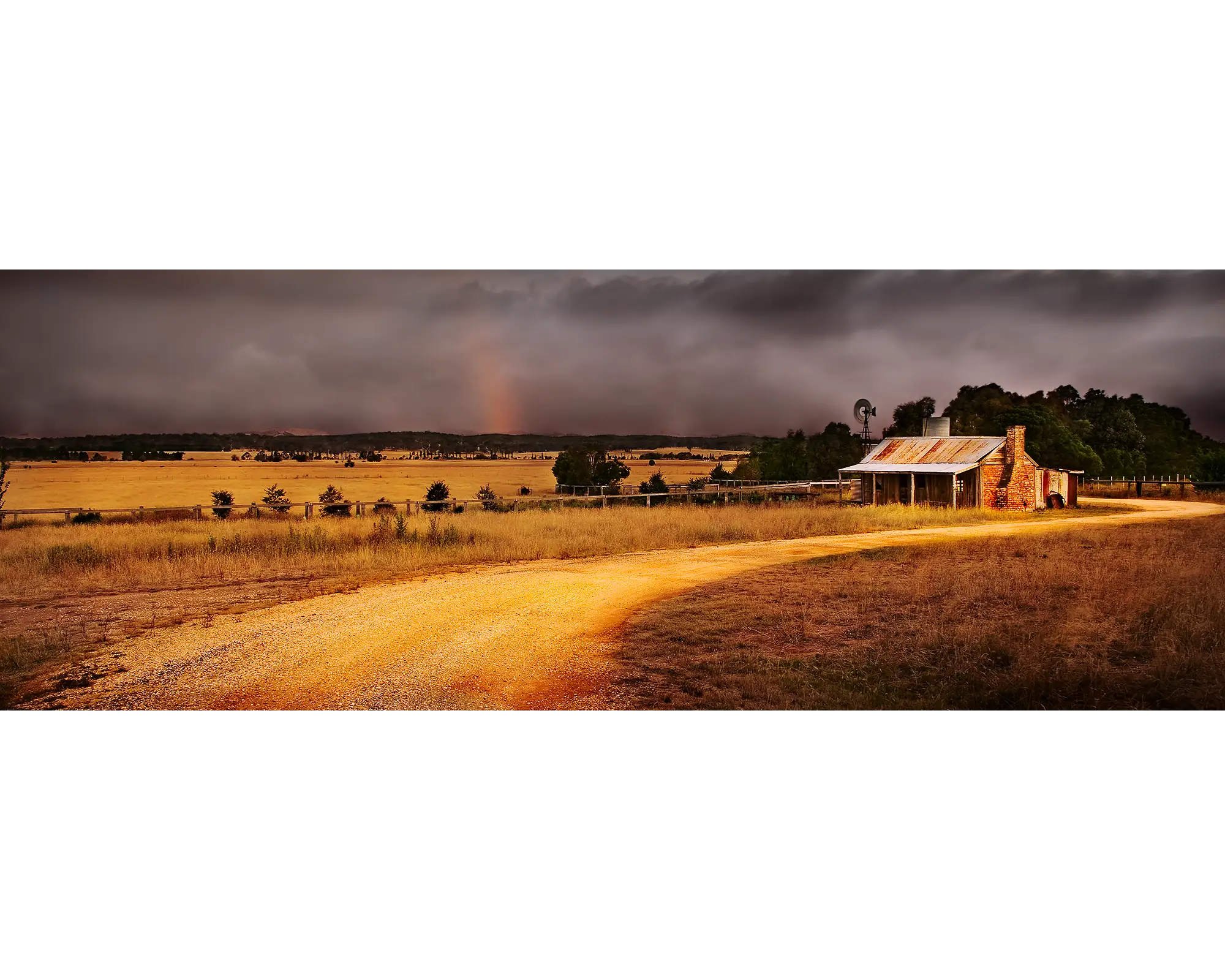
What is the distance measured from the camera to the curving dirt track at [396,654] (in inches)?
224

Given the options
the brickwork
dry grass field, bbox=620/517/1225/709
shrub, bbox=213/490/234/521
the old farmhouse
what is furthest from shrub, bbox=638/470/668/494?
shrub, bbox=213/490/234/521

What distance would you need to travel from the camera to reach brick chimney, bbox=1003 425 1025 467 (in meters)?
10.3

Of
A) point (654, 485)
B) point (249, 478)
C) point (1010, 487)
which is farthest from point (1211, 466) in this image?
point (249, 478)

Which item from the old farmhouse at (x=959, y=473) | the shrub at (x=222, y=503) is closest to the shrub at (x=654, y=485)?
the old farmhouse at (x=959, y=473)

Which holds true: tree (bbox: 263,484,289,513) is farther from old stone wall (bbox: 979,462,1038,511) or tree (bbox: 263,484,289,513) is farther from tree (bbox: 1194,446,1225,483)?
old stone wall (bbox: 979,462,1038,511)

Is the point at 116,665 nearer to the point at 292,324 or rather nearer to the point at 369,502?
the point at 292,324

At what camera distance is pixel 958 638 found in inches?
256

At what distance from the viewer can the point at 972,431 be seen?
1110cm

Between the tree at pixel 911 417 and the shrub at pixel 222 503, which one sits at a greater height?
the tree at pixel 911 417

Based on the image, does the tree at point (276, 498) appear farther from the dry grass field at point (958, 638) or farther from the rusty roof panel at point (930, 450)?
the rusty roof panel at point (930, 450)

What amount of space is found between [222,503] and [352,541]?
118 inches

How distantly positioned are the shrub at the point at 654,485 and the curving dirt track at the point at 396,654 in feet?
24.9

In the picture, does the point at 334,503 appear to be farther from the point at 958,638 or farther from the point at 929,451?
the point at 929,451

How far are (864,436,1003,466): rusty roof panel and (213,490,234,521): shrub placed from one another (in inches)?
458
